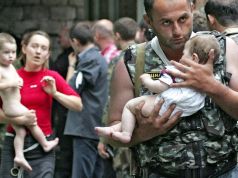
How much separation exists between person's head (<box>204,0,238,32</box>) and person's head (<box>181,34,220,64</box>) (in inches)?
49.5

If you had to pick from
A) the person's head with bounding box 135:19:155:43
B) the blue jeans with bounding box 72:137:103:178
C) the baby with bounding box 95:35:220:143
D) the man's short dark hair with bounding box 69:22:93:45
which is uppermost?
the baby with bounding box 95:35:220:143

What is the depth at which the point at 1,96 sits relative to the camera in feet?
19.8

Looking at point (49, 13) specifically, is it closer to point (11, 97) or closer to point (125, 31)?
point (125, 31)

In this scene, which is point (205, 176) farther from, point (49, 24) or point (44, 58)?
point (49, 24)

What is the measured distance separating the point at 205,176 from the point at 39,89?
250 cm

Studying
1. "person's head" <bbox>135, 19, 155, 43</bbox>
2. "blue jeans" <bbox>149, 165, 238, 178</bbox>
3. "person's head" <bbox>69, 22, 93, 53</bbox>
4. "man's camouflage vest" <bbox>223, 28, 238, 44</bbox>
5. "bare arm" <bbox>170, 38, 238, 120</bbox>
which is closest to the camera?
"bare arm" <bbox>170, 38, 238, 120</bbox>

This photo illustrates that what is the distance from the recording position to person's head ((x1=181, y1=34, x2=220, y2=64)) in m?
3.70

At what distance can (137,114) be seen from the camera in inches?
155

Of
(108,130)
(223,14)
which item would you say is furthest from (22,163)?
(108,130)

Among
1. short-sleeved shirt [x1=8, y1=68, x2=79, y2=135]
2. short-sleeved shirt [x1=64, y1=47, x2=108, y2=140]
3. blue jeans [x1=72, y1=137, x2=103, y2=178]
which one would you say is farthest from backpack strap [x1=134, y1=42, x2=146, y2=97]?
blue jeans [x1=72, y1=137, x2=103, y2=178]

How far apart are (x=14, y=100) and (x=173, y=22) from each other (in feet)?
8.05

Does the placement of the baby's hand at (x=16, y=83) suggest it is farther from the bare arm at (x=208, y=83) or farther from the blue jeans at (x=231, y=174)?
the bare arm at (x=208, y=83)

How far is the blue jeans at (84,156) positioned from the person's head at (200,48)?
4.55 m

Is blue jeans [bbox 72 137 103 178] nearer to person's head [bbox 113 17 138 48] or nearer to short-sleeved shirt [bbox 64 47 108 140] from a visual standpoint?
short-sleeved shirt [bbox 64 47 108 140]
